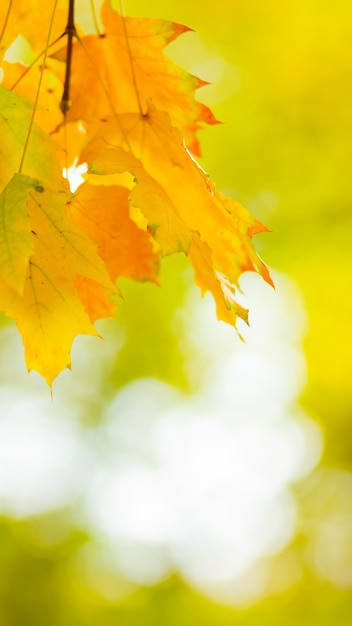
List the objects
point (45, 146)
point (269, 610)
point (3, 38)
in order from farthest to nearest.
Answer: point (269, 610) → point (3, 38) → point (45, 146)

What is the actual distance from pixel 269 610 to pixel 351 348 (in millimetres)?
2384

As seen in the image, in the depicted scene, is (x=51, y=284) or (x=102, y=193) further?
(x=102, y=193)

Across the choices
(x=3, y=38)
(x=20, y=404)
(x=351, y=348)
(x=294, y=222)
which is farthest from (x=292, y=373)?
(x=3, y=38)

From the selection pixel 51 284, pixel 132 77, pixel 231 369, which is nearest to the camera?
pixel 51 284

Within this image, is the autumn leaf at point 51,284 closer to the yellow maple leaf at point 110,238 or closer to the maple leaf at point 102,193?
the maple leaf at point 102,193

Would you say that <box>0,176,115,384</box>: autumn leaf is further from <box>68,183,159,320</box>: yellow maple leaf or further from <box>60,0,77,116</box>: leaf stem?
<box>60,0,77,116</box>: leaf stem

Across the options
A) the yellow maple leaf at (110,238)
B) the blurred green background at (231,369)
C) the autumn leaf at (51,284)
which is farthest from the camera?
the blurred green background at (231,369)

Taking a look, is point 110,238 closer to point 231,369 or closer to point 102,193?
point 102,193

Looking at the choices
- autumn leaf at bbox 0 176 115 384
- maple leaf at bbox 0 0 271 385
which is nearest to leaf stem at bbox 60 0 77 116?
maple leaf at bbox 0 0 271 385

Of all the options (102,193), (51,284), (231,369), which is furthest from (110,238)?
(231,369)

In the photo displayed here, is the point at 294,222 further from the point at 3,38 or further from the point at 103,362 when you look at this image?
the point at 3,38

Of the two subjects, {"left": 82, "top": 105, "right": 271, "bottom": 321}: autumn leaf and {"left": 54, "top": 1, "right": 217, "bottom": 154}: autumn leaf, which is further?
{"left": 54, "top": 1, "right": 217, "bottom": 154}: autumn leaf

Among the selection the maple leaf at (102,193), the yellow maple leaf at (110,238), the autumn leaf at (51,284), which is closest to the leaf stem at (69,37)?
the maple leaf at (102,193)

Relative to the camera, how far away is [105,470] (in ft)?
18.6
